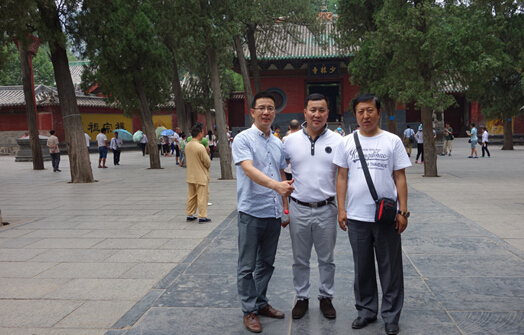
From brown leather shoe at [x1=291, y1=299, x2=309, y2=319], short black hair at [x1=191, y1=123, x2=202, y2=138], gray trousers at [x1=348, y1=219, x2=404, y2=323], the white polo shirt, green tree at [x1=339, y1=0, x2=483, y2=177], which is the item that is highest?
green tree at [x1=339, y1=0, x2=483, y2=177]

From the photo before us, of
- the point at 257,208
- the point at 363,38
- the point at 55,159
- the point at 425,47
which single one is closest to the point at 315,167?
the point at 257,208

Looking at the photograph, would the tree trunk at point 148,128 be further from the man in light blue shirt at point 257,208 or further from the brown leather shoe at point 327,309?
the brown leather shoe at point 327,309

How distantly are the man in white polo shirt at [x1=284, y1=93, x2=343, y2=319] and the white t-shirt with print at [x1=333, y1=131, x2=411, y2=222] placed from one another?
0.16 m

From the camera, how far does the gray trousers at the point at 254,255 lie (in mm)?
3271

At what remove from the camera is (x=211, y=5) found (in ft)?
40.5

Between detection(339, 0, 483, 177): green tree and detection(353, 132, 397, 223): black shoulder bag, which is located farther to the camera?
detection(339, 0, 483, 177): green tree

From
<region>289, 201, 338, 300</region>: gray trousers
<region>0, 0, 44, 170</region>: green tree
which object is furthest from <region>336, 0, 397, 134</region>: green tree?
<region>289, 201, 338, 300</region>: gray trousers

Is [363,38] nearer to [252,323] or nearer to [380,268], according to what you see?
[380,268]

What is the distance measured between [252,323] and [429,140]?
10398 millimetres

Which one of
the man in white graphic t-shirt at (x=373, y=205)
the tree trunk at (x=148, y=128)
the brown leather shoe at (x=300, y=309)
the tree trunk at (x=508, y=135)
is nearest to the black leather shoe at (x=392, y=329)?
the man in white graphic t-shirt at (x=373, y=205)

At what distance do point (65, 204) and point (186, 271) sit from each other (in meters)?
5.70

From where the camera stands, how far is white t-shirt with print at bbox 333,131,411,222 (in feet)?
10.5

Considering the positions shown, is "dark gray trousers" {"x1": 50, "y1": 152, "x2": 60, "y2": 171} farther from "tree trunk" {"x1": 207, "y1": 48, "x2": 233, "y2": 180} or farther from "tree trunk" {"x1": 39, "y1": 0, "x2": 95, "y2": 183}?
"tree trunk" {"x1": 207, "y1": 48, "x2": 233, "y2": 180}

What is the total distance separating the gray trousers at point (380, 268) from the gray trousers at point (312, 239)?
166 mm
